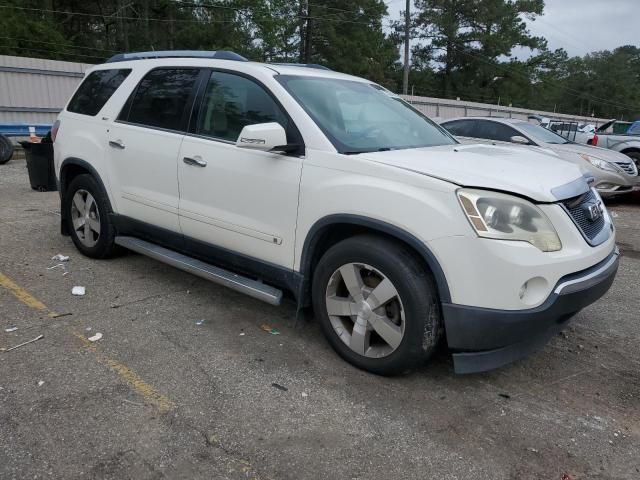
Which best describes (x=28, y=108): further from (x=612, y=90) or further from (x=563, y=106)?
(x=612, y=90)

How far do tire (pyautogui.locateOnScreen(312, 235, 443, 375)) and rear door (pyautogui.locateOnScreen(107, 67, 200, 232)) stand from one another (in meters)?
1.58

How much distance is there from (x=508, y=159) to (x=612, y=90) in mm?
94900

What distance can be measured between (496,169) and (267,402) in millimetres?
1825

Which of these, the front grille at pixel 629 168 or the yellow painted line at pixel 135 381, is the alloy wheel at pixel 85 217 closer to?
the yellow painted line at pixel 135 381

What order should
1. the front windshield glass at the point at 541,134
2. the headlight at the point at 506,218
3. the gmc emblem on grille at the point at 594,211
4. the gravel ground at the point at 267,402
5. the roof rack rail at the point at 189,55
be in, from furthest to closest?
the front windshield glass at the point at 541,134 → the roof rack rail at the point at 189,55 → the gmc emblem on grille at the point at 594,211 → the headlight at the point at 506,218 → the gravel ground at the point at 267,402

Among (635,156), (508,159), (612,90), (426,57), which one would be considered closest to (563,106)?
(612,90)

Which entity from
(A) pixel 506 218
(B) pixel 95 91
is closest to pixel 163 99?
(B) pixel 95 91

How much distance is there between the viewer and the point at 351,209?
3109 mm

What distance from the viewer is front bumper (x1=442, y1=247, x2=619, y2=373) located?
2.76m

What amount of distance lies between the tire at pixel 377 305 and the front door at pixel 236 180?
1.28ft

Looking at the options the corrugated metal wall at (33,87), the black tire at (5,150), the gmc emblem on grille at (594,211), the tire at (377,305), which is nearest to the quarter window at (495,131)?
the gmc emblem on grille at (594,211)

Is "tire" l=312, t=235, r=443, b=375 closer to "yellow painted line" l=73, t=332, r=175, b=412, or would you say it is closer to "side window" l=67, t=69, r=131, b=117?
"yellow painted line" l=73, t=332, r=175, b=412

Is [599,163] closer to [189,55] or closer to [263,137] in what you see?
[189,55]

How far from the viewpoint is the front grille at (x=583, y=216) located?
3.03 meters
